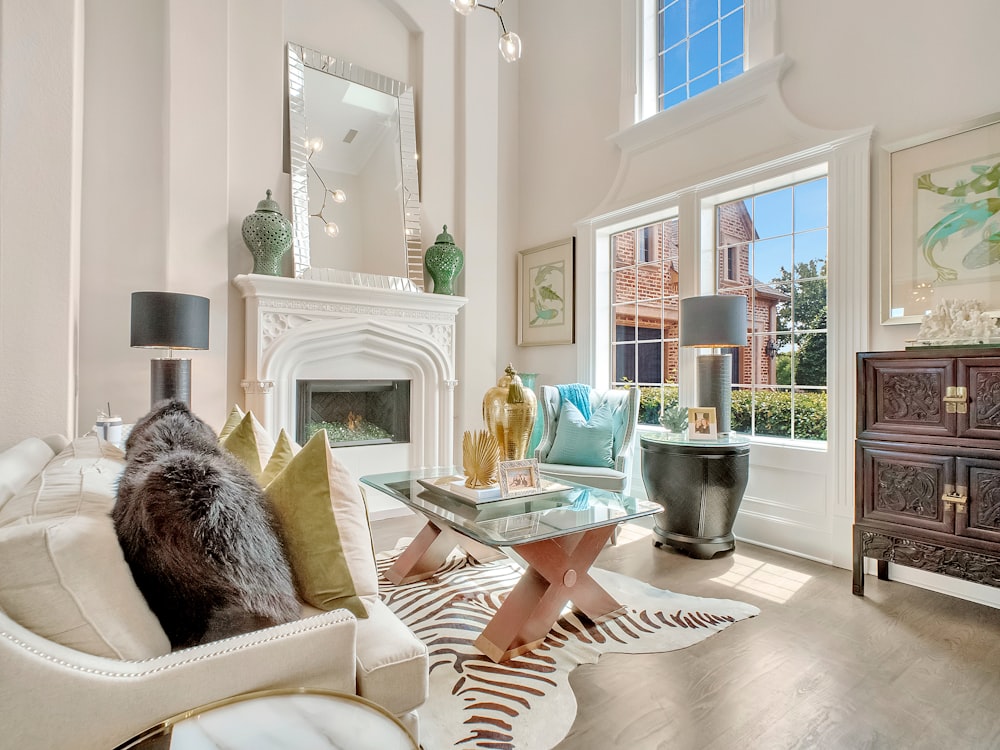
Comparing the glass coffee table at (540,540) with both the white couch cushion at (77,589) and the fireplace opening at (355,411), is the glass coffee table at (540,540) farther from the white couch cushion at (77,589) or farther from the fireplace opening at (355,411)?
the fireplace opening at (355,411)

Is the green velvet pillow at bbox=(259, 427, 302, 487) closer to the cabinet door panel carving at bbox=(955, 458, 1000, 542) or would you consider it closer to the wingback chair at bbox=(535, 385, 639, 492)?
the wingback chair at bbox=(535, 385, 639, 492)

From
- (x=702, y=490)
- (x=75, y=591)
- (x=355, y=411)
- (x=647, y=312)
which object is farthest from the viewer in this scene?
(x=647, y=312)

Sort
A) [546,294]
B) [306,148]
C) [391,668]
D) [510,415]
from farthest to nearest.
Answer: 1. [546,294]
2. [306,148]
3. [510,415]
4. [391,668]

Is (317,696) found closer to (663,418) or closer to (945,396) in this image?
(945,396)

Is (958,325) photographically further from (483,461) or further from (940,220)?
(483,461)

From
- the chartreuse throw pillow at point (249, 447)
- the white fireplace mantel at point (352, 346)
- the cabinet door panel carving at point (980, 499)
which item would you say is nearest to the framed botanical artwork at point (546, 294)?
the white fireplace mantel at point (352, 346)

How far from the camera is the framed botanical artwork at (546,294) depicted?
471 cm

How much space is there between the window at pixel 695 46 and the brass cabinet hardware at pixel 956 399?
246 cm

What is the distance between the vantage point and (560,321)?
15.7 feet

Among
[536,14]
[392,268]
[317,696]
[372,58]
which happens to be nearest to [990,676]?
[317,696]

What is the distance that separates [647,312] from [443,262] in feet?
5.39

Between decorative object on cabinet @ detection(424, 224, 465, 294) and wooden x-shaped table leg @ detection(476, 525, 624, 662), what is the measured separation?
2.58m

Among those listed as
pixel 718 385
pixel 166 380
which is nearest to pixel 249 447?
pixel 166 380

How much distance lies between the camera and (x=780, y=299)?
11.2ft
